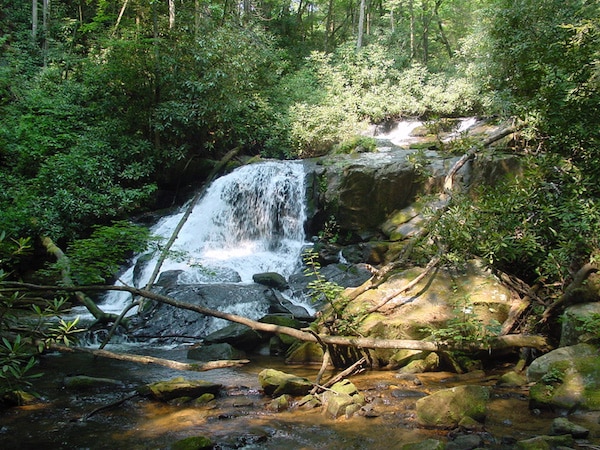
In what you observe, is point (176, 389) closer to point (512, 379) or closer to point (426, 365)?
point (426, 365)

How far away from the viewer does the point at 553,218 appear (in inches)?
250

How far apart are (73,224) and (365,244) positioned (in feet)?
23.8

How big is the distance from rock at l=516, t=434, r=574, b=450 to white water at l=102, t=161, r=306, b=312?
309 inches

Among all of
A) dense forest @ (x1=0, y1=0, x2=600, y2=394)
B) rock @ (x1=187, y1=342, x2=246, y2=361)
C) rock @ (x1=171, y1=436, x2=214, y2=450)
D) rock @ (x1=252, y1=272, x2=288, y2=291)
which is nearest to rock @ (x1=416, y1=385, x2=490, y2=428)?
rock @ (x1=171, y1=436, x2=214, y2=450)

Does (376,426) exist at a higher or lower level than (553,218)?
lower

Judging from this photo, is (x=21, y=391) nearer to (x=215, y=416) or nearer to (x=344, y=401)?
(x=215, y=416)

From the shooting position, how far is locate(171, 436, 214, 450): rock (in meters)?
3.88

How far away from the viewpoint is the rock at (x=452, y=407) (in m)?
4.32

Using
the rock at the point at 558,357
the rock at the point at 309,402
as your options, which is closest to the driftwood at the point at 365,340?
the rock at the point at 558,357

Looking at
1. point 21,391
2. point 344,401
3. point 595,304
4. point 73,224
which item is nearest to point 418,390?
point 344,401

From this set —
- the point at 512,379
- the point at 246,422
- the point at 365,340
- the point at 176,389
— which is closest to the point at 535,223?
the point at 512,379

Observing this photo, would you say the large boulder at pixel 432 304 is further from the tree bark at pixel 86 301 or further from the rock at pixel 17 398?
the rock at pixel 17 398

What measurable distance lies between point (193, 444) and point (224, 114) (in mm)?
11262

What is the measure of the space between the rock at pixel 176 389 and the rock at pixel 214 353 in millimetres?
1384
